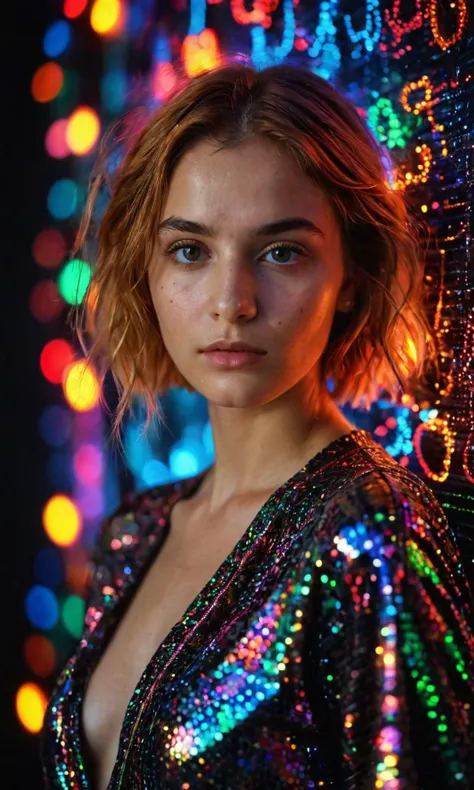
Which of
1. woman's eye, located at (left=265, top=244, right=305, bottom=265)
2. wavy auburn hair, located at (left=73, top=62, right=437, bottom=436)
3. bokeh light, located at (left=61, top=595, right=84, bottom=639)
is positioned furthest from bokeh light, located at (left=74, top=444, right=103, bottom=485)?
woman's eye, located at (left=265, top=244, right=305, bottom=265)

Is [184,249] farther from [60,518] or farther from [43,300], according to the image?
[60,518]

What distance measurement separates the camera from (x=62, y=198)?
1.81 meters

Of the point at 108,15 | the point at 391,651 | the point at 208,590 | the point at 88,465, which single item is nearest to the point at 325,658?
the point at 391,651

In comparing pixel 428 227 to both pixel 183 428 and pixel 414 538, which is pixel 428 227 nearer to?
pixel 414 538

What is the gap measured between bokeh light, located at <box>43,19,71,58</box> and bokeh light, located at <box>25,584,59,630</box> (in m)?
1.18

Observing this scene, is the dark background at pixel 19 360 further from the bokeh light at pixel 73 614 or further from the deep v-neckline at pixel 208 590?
the deep v-neckline at pixel 208 590

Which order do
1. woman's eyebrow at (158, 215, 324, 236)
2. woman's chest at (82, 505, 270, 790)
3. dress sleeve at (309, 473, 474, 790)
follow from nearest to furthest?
dress sleeve at (309, 473, 474, 790) < woman's eyebrow at (158, 215, 324, 236) < woman's chest at (82, 505, 270, 790)

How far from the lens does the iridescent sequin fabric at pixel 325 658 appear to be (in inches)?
30.3

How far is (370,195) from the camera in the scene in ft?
3.37

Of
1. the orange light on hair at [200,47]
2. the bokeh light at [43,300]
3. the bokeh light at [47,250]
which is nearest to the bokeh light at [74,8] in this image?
the orange light on hair at [200,47]

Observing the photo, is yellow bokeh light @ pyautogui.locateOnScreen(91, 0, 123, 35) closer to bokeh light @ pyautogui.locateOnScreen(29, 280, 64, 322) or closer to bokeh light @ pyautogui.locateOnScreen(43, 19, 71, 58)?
bokeh light @ pyautogui.locateOnScreen(43, 19, 71, 58)

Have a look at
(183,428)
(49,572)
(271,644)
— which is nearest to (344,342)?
(271,644)

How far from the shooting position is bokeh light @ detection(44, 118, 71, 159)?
5.89 feet

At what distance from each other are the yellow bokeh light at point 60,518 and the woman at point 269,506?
0.57m
